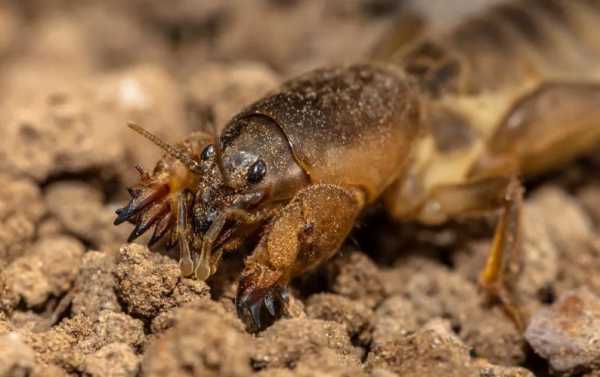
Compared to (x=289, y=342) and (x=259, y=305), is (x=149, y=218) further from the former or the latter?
(x=289, y=342)

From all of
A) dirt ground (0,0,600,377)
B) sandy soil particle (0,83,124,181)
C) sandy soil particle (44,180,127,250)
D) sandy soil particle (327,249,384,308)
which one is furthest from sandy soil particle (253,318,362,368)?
sandy soil particle (0,83,124,181)

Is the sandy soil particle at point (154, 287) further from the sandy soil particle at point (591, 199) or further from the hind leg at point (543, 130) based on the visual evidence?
the sandy soil particle at point (591, 199)

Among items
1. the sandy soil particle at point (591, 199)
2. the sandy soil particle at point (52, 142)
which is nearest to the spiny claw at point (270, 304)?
the sandy soil particle at point (52, 142)

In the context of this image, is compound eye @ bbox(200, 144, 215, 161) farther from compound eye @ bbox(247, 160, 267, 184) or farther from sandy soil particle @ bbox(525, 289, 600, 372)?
sandy soil particle @ bbox(525, 289, 600, 372)

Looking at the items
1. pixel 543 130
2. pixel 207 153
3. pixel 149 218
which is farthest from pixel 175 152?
pixel 543 130

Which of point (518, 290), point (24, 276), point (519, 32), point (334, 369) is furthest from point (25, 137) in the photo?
point (519, 32)
